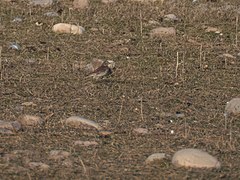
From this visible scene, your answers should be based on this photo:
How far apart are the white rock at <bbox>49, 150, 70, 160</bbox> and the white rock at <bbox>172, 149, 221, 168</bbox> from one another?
0.67m

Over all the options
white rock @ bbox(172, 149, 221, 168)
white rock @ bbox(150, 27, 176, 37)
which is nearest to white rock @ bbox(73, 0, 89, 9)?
white rock @ bbox(150, 27, 176, 37)

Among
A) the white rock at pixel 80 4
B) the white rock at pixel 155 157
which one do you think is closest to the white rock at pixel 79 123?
the white rock at pixel 155 157

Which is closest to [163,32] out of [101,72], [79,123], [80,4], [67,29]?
→ [67,29]

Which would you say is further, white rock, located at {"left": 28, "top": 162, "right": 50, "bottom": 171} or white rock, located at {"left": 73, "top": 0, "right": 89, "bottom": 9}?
white rock, located at {"left": 73, "top": 0, "right": 89, "bottom": 9}

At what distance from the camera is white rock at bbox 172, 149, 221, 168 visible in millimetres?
4707

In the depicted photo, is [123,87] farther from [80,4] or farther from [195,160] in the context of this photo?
[80,4]

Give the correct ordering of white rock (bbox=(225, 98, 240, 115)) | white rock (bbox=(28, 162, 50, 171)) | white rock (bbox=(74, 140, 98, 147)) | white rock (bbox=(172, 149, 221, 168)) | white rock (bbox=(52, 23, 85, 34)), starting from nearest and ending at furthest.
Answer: white rock (bbox=(28, 162, 50, 171)) < white rock (bbox=(172, 149, 221, 168)) < white rock (bbox=(74, 140, 98, 147)) < white rock (bbox=(225, 98, 240, 115)) < white rock (bbox=(52, 23, 85, 34))

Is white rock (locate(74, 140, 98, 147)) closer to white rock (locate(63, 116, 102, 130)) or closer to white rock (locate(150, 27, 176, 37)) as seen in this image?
white rock (locate(63, 116, 102, 130))

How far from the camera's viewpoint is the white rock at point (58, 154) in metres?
4.81

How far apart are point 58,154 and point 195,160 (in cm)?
85

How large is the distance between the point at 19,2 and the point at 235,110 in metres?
4.47

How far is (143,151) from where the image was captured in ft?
16.5

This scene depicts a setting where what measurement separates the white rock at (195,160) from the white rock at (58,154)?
67cm

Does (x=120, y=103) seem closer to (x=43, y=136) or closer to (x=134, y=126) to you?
(x=134, y=126)
